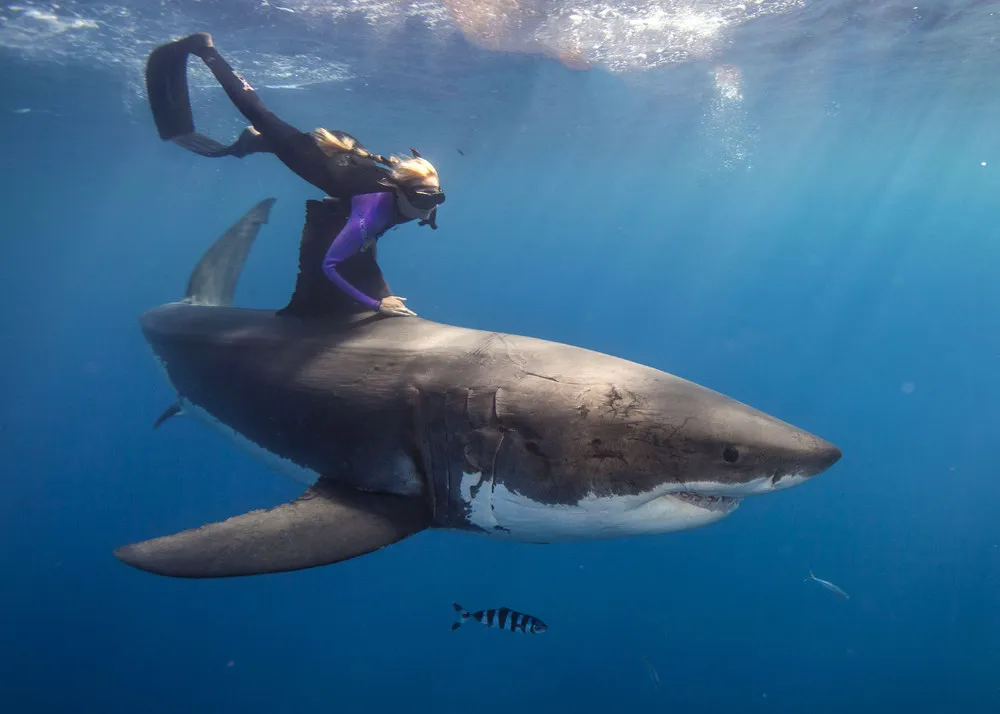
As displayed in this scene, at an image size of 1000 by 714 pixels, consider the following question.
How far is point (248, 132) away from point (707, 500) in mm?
5488

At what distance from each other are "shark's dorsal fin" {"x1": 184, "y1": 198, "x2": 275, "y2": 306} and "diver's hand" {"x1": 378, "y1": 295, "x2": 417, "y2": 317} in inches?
131

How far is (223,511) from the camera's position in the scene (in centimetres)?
1878

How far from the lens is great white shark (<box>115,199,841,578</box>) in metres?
2.51

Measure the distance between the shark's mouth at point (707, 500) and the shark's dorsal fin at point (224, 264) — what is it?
6030mm

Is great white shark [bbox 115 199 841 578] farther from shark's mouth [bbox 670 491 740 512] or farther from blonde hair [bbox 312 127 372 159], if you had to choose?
blonde hair [bbox 312 127 372 159]

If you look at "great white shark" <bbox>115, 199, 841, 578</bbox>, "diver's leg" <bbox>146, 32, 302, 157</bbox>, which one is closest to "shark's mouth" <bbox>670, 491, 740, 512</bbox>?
"great white shark" <bbox>115, 199, 841, 578</bbox>

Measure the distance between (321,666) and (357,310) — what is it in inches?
499

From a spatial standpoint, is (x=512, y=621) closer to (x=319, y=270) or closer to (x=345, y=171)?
(x=319, y=270)

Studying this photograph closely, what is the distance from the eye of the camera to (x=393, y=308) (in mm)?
4320

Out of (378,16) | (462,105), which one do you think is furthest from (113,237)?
(378,16)

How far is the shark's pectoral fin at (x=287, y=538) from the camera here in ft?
8.38

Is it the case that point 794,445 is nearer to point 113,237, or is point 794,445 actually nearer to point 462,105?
point 462,105

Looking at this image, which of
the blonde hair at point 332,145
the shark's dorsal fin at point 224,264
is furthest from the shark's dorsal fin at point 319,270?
the shark's dorsal fin at point 224,264

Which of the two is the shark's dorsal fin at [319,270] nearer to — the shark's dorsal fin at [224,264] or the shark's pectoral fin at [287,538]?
the shark's pectoral fin at [287,538]
